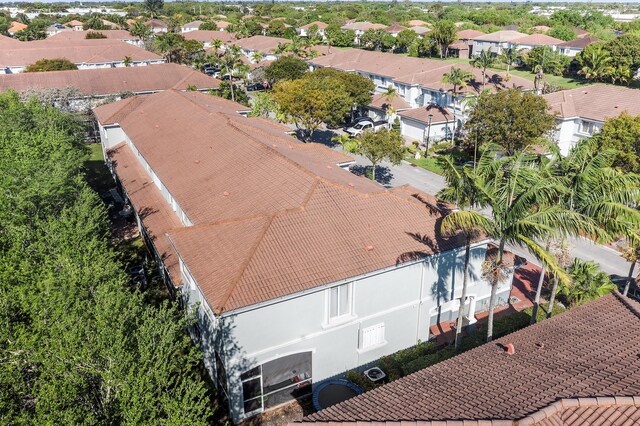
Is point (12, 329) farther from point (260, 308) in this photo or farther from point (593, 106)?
point (593, 106)

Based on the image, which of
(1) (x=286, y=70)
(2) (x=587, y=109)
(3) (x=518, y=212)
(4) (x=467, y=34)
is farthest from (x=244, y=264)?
(4) (x=467, y=34)

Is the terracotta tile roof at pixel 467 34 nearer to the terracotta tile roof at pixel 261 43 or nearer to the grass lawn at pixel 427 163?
the terracotta tile roof at pixel 261 43

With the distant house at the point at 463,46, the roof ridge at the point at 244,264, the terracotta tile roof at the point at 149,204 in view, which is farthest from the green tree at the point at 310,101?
the distant house at the point at 463,46

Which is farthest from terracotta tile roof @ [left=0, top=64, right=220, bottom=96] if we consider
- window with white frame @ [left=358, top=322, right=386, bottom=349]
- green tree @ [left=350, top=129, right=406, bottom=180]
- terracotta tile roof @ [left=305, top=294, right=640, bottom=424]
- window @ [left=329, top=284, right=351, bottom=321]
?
terracotta tile roof @ [left=305, top=294, right=640, bottom=424]

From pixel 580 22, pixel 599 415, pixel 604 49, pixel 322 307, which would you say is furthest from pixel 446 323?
pixel 580 22

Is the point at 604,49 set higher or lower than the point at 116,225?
higher

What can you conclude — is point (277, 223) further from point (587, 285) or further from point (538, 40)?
point (538, 40)

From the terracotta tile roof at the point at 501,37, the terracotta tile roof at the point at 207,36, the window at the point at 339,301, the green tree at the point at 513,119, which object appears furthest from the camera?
the terracotta tile roof at the point at 207,36
